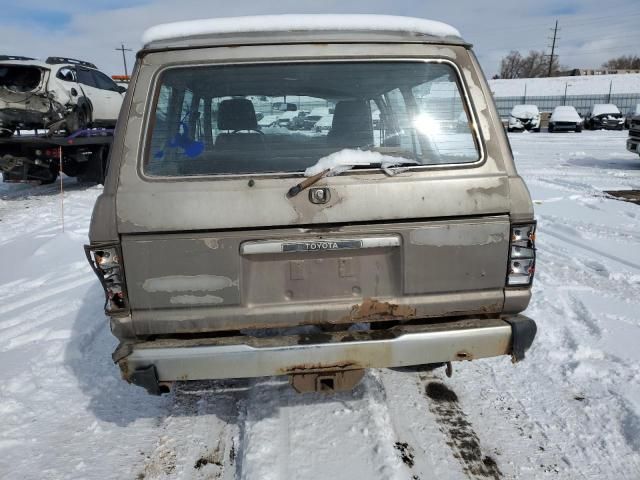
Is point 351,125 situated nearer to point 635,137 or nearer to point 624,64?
point 635,137

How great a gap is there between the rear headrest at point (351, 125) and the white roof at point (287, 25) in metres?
0.40

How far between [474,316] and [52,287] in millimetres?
4489

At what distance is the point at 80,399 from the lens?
3.20 meters

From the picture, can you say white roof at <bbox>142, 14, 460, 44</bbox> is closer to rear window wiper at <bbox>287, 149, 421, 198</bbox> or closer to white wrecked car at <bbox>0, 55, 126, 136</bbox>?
rear window wiper at <bbox>287, 149, 421, 198</bbox>

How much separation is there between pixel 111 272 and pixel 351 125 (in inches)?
55.1

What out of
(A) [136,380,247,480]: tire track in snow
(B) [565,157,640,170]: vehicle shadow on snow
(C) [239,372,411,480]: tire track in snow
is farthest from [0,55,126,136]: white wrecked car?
(B) [565,157,640,170]: vehicle shadow on snow

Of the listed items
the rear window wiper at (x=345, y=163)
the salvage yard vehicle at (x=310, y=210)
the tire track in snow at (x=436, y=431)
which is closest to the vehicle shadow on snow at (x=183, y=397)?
the tire track in snow at (x=436, y=431)

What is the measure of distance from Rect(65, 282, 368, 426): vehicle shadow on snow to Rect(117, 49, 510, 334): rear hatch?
0.88m

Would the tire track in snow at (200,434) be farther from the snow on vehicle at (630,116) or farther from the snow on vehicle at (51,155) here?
the snow on vehicle at (630,116)

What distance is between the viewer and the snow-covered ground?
8.34 feet

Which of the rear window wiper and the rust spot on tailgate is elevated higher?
the rear window wiper

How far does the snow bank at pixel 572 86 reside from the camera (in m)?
48.6

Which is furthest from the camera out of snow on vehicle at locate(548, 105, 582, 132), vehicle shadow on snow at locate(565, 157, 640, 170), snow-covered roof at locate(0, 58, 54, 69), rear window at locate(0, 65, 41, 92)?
snow on vehicle at locate(548, 105, 582, 132)

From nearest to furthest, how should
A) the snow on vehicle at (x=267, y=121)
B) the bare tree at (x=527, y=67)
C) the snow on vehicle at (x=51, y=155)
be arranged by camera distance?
the snow on vehicle at (x=267, y=121), the snow on vehicle at (x=51, y=155), the bare tree at (x=527, y=67)
